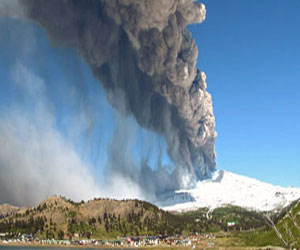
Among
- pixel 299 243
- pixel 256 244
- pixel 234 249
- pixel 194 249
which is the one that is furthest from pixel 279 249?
pixel 194 249

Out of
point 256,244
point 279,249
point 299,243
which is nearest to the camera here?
point 299,243

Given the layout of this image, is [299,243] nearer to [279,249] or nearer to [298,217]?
[279,249]

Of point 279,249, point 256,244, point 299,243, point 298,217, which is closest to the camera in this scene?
point 299,243

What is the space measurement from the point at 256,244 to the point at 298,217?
29.0 metres

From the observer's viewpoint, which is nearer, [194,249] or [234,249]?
[234,249]

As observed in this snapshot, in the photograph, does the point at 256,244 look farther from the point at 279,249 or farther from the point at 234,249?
the point at 279,249

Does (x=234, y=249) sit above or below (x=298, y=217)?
below

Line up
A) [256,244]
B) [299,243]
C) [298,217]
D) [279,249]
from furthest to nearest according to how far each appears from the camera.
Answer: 1. [256,244]
2. [298,217]
3. [279,249]
4. [299,243]

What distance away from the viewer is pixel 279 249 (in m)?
133

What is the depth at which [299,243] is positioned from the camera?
387ft

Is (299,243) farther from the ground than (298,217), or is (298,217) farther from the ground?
(298,217)

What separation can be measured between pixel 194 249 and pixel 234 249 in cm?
2362

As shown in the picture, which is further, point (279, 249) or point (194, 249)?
point (194, 249)

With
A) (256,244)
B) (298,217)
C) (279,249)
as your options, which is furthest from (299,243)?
(256,244)
